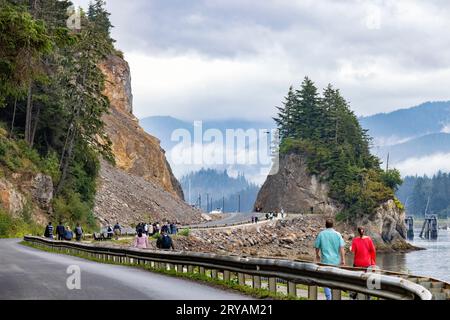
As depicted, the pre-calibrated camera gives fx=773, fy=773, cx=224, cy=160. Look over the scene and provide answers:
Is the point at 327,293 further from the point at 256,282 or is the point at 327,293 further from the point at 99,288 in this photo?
the point at 99,288

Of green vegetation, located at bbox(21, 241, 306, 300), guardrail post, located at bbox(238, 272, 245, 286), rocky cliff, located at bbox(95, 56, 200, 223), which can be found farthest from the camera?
rocky cliff, located at bbox(95, 56, 200, 223)

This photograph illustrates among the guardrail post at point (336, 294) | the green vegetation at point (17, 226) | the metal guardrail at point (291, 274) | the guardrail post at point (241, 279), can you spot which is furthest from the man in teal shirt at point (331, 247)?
the green vegetation at point (17, 226)

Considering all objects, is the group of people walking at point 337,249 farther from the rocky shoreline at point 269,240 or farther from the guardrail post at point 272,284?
the rocky shoreline at point 269,240

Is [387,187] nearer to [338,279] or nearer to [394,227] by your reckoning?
[394,227]

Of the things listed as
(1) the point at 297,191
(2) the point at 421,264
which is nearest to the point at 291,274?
(2) the point at 421,264

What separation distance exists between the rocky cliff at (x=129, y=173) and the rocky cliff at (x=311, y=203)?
2119cm

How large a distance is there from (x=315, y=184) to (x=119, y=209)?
60.4 m

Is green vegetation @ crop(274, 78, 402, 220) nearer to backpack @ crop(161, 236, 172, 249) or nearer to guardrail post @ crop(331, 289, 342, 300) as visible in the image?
backpack @ crop(161, 236, 172, 249)

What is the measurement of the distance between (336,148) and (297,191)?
423 inches

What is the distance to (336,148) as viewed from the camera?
140 meters

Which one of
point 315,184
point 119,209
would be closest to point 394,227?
point 315,184

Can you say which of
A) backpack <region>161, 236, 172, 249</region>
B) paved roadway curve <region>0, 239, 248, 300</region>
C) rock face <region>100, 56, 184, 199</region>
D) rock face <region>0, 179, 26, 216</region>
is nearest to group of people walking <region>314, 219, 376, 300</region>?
paved roadway curve <region>0, 239, 248, 300</region>

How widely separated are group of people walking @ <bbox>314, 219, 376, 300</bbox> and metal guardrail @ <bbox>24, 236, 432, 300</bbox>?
75 centimetres

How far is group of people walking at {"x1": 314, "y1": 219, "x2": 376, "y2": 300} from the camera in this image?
49.1ft
